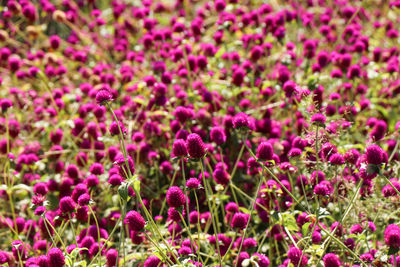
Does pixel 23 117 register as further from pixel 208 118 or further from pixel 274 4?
pixel 274 4

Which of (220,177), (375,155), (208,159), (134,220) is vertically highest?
(375,155)

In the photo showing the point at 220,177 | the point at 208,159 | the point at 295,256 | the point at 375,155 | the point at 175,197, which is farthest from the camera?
the point at 208,159

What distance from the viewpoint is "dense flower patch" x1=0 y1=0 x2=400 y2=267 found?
1.99 m

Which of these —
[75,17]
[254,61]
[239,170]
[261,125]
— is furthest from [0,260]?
[75,17]

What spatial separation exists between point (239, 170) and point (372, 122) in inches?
35.5

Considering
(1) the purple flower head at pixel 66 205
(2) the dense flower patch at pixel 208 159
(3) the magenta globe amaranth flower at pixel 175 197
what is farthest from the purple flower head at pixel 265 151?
(1) the purple flower head at pixel 66 205

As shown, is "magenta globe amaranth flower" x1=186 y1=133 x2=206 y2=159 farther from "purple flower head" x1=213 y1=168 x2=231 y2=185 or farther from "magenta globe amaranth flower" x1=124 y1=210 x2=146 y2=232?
"purple flower head" x1=213 y1=168 x2=231 y2=185

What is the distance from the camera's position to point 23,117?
157 inches

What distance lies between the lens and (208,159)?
3.12m

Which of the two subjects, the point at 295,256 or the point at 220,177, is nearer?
the point at 295,256

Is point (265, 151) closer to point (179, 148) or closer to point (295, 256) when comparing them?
point (179, 148)

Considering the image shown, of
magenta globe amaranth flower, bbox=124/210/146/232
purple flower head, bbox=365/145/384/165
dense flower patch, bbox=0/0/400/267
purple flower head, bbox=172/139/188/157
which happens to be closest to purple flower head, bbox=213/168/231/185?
dense flower patch, bbox=0/0/400/267

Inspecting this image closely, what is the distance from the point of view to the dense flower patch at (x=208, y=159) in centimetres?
199

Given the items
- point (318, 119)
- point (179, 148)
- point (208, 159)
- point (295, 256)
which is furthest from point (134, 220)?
point (208, 159)
